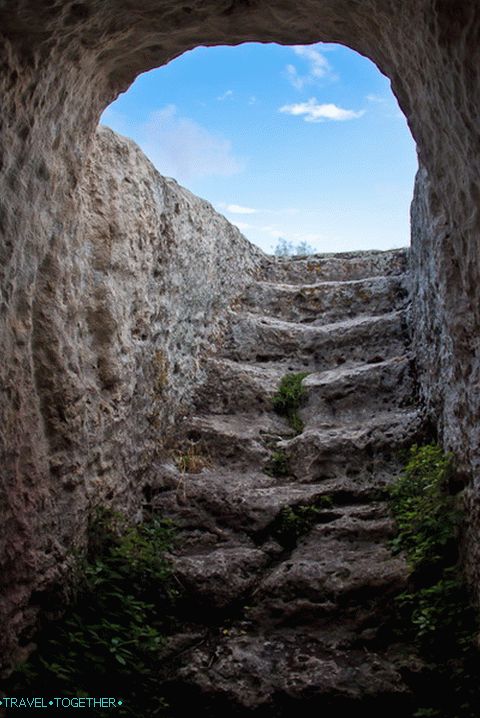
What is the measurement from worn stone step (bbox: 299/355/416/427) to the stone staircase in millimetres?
13

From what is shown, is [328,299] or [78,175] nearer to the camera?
[78,175]

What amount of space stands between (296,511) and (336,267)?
14.5 ft

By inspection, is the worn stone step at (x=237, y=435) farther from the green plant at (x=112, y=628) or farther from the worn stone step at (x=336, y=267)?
the worn stone step at (x=336, y=267)

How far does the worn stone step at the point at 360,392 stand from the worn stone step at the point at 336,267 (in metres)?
2.25

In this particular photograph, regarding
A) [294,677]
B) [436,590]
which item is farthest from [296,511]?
[294,677]

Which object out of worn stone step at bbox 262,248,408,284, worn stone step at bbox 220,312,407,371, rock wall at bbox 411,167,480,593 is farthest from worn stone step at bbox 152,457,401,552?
worn stone step at bbox 262,248,408,284

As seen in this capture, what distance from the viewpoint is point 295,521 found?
4426mm

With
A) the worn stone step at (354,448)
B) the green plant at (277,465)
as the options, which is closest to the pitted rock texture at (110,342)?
the green plant at (277,465)

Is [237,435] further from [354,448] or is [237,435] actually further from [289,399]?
[354,448]

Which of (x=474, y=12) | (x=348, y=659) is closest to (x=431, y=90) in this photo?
(x=474, y=12)

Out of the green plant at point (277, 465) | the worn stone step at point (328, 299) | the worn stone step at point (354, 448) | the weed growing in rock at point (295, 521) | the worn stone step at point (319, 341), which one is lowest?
the weed growing in rock at point (295, 521)

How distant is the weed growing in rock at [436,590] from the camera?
2957mm

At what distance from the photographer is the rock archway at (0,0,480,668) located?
265 cm

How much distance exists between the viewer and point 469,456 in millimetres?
3432
